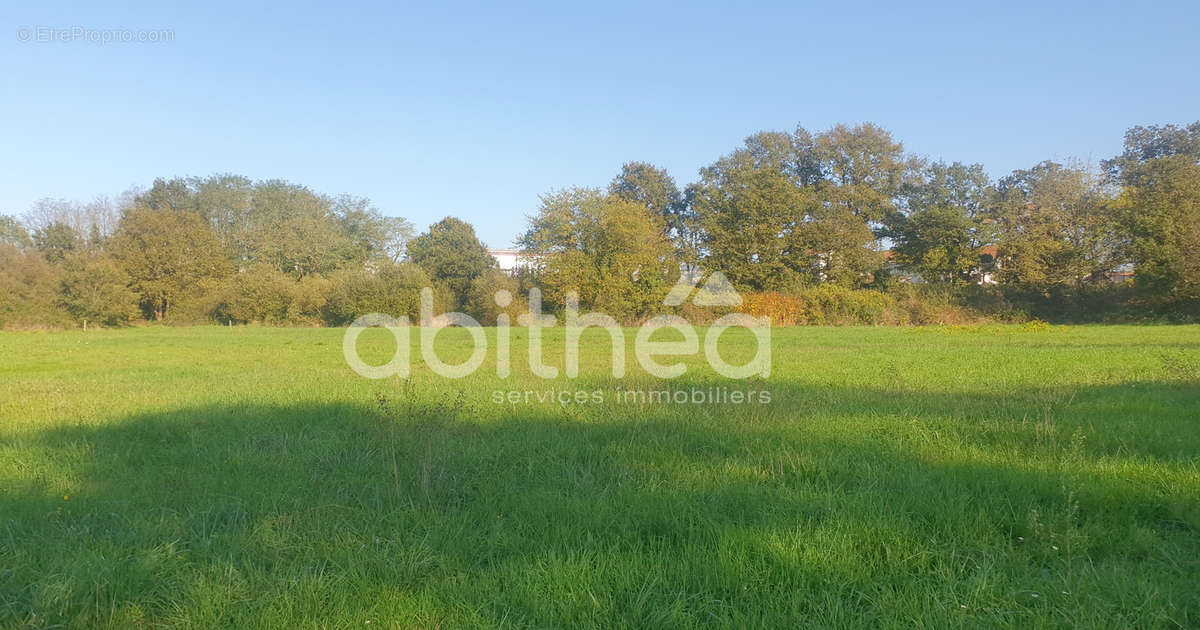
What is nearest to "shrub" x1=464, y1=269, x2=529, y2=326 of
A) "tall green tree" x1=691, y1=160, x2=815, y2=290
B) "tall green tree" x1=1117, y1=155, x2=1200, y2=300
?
"tall green tree" x1=691, y1=160, x2=815, y2=290

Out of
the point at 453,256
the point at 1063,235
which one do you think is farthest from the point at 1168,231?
the point at 453,256

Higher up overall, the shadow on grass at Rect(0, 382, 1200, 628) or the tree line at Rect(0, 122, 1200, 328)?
the tree line at Rect(0, 122, 1200, 328)

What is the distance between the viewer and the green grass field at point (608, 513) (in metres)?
2.86

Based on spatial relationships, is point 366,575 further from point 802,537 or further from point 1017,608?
point 1017,608

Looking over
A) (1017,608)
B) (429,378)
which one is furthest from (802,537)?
(429,378)

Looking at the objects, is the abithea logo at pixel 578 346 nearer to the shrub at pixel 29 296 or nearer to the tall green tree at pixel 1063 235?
the tall green tree at pixel 1063 235

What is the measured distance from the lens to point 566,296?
37.7m

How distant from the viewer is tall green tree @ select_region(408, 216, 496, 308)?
1838 inches

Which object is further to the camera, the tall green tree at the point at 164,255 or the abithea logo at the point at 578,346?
the tall green tree at the point at 164,255

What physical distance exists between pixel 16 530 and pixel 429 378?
730 cm

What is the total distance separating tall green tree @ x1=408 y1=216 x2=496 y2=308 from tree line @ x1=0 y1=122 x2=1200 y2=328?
164 millimetres

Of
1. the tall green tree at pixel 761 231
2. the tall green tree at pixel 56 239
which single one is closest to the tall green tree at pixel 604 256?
the tall green tree at pixel 761 231

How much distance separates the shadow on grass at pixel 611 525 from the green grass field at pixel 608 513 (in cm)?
2

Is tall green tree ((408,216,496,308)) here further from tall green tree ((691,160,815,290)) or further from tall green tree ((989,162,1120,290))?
tall green tree ((989,162,1120,290))
